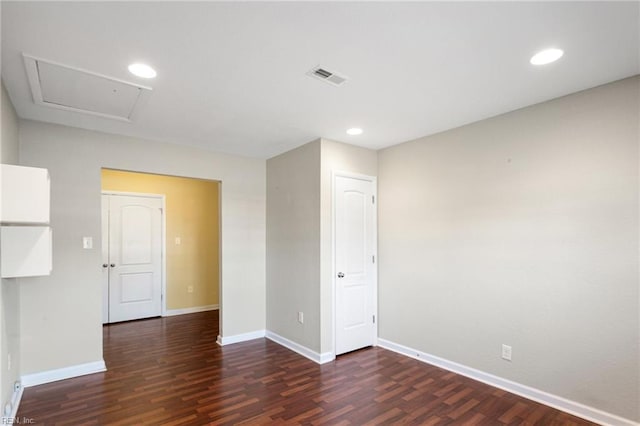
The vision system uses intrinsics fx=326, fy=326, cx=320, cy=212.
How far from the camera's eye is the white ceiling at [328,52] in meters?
1.67

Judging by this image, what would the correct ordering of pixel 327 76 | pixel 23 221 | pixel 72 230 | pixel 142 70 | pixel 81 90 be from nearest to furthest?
pixel 23 221 < pixel 142 70 < pixel 327 76 < pixel 81 90 < pixel 72 230

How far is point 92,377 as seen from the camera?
3.28 meters

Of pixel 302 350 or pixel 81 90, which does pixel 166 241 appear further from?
pixel 81 90

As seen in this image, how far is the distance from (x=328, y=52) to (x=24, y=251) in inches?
88.5

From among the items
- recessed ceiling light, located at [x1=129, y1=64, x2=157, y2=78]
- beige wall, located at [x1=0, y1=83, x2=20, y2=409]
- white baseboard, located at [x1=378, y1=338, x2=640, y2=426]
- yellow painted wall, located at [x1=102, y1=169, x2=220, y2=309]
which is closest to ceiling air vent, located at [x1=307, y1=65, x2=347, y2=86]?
recessed ceiling light, located at [x1=129, y1=64, x2=157, y2=78]

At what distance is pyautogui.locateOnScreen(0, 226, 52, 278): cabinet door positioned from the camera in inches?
77.0

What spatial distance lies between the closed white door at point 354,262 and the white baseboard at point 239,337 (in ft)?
4.39

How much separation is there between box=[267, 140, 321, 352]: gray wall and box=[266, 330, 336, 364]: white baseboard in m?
0.05

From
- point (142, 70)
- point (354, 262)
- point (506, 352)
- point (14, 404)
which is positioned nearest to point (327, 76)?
point (142, 70)

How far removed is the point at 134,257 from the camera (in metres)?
5.58

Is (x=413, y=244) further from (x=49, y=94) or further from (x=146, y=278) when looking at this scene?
(x=146, y=278)

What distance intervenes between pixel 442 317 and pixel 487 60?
2548mm

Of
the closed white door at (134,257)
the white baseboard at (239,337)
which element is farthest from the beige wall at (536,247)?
the closed white door at (134,257)

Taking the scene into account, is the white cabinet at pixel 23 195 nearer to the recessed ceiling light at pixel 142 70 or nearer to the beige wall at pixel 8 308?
the beige wall at pixel 8 308
